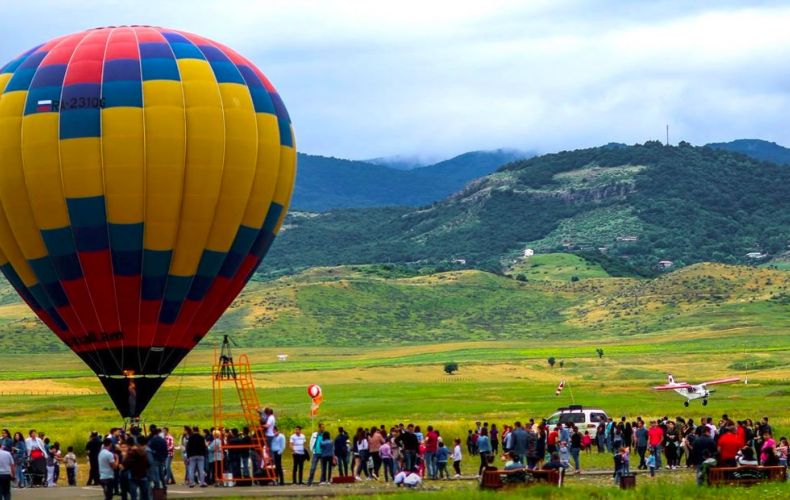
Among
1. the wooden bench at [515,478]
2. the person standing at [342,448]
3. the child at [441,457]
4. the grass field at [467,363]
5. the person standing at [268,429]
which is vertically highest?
the grass field at [467,363]

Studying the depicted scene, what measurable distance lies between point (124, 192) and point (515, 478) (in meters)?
17.9

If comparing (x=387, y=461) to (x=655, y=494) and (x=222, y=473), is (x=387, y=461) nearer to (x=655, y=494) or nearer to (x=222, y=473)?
(x=222, y=473)

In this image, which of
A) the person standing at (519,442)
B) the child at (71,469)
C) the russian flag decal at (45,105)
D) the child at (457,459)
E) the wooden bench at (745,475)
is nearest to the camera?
the wooden bench at (745,475)

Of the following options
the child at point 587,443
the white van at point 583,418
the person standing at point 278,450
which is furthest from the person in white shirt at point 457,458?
the white van at point 583,418

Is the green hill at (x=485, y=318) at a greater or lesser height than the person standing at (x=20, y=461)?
greater

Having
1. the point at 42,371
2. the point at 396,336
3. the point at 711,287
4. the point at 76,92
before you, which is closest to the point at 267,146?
the point at 76,92

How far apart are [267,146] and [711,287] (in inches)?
5887

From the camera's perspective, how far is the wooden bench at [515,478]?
121 feet

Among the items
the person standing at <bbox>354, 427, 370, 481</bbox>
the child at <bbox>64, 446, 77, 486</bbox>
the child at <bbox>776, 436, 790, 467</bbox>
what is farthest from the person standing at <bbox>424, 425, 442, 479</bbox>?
the child at <bbox>64, 446, 77, 486</bbox>

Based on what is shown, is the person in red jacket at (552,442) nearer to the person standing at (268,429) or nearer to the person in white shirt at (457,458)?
the person in white shirt at (457,458)

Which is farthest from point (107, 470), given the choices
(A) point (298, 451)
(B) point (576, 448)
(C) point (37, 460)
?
(B) point (576, 448)

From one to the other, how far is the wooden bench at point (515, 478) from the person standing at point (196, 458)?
8006 millimetres

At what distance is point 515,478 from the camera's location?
37.1 meters

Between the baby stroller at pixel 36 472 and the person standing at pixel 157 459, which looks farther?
the baby stroller at pixel 36 472
